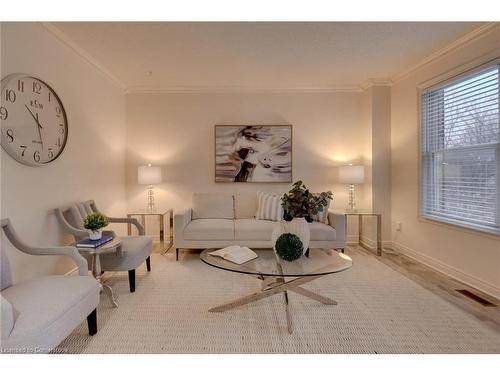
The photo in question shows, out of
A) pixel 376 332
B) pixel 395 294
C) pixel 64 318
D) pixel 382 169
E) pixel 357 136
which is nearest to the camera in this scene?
pixel 64 318

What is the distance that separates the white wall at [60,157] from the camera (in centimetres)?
216

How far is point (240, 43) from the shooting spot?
2.81m

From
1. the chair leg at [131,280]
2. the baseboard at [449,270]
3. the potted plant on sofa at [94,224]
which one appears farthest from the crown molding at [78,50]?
the baseboard at [449,270]

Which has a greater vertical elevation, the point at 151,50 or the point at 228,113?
the point at 151,50

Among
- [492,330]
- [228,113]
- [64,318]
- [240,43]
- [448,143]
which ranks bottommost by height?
[492,330]

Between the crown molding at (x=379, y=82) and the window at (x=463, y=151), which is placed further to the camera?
the crown molding at (x=379, y=82)

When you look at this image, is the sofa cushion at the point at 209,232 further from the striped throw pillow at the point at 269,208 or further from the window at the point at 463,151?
the window at the point at 463,151

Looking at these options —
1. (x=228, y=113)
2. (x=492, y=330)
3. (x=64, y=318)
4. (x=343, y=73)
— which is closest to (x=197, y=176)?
(x=228, y=113)

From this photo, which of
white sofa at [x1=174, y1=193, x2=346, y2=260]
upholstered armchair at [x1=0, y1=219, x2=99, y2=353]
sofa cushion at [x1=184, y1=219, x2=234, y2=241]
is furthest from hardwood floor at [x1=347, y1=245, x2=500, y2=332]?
upholstered armchair at [x1=0, y1=219, x2=99, y2=353]

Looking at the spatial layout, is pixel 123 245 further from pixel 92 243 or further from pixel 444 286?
pixel 444 286

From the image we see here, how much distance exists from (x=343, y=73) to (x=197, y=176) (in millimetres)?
2648

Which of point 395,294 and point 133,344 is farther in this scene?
point 395,294

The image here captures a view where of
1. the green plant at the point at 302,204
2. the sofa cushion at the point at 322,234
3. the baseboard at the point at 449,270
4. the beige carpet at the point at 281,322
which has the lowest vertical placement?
the beige carpet at the point at 281,322

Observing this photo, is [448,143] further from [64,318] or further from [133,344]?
[64,318]
